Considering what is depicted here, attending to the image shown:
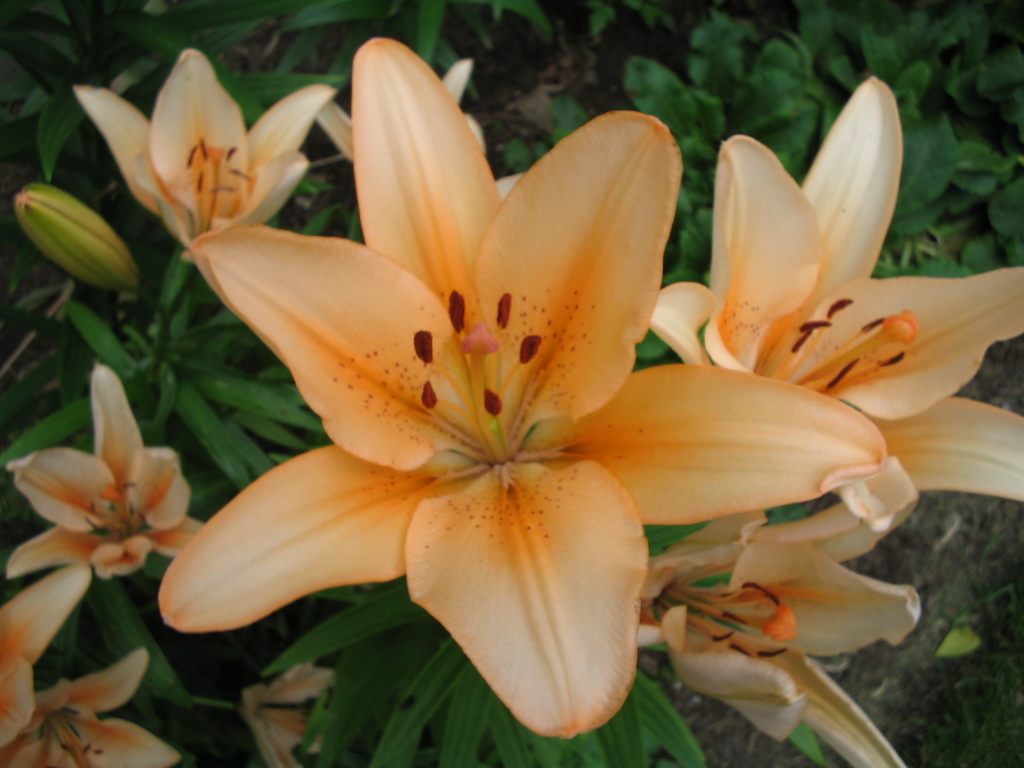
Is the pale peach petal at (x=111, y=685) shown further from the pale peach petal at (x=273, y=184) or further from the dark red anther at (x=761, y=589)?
the dark red anther at (x=761, y=589)

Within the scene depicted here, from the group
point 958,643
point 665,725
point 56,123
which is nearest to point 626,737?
point 665,725

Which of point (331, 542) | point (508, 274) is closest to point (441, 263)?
point (508, 274)

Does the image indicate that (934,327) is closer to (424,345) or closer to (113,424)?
(424,345)

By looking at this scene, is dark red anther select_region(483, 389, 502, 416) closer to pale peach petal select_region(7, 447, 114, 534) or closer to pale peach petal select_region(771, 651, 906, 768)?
pale peach petal select_region(771, 651, 906, 768)

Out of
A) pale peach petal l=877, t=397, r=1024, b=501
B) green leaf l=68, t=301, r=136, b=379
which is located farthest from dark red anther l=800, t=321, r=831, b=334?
green leaf l=68, t=301, r=136, b=379

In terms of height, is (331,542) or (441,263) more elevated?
(441,263)

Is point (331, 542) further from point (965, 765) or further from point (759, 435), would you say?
point (965, 765)
